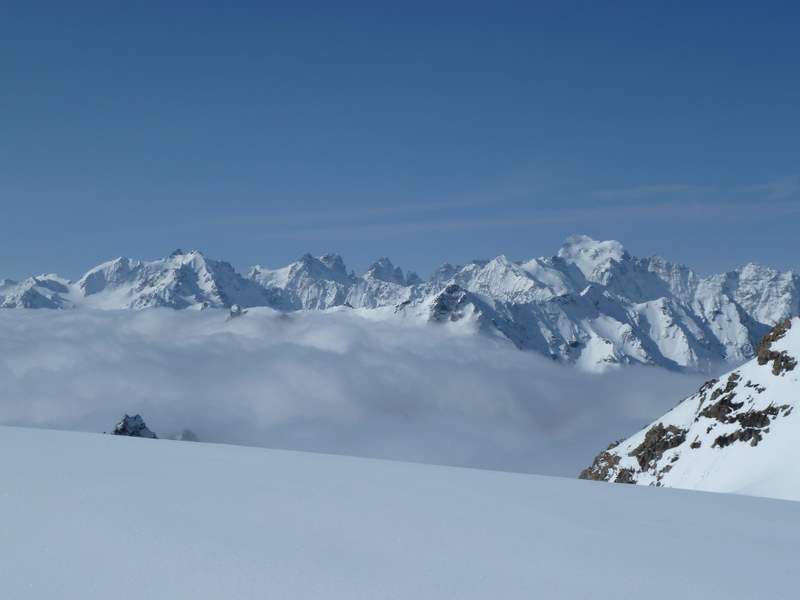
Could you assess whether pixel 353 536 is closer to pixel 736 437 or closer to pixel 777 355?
pixel 736 437

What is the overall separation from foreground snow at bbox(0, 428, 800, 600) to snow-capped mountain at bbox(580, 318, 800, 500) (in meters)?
30.6

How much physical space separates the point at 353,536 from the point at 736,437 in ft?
155

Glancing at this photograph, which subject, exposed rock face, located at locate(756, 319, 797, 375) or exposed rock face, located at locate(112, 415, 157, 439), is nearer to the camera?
exposed rock face, located at locate(756, 319, 797, 375)

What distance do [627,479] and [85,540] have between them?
5588 cm

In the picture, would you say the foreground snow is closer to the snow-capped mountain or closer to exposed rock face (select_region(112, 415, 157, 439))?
the snow-capped mountain

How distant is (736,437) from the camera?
47406 millimetres

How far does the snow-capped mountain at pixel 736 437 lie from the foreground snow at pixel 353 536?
30643 mm

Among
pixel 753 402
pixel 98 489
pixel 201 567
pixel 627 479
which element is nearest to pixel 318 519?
pixel 201 567

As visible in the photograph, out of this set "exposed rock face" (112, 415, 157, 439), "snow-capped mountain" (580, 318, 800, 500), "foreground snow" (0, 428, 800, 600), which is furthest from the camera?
"exposed rock face" (112, 415, 157, 439)

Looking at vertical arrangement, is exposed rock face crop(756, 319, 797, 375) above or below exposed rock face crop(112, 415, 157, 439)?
above

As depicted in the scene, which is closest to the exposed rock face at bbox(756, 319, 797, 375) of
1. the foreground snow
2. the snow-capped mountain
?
the snow-capped mountain

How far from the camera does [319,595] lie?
21.2ft

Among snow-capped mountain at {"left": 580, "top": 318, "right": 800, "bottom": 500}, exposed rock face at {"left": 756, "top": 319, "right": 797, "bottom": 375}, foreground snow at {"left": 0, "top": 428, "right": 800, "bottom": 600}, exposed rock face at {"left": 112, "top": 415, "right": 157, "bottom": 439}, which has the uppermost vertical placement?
foreground snow at {"left": 0, "top": 428, "right": 800, "bottom": 600}

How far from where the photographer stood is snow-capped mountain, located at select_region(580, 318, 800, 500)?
41406 mm
